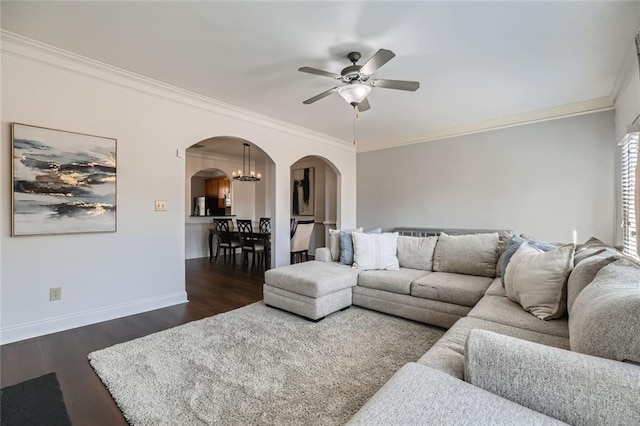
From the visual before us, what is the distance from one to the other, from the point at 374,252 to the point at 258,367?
1.87m

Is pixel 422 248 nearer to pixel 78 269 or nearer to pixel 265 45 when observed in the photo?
pixel 265 45

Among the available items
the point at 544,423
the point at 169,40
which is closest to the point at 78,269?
the point at 169,40

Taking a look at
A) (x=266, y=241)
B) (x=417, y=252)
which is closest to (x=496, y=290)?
(x=417, y=252)

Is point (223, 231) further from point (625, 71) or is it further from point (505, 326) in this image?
point (625, 71)

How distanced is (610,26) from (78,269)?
5.10 metres

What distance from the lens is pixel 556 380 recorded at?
939 millimetres

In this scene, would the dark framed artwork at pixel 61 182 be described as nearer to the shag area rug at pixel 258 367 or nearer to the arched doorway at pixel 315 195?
the shag area rug at pixel 258 367

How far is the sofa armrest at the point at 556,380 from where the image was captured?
85 centimetres

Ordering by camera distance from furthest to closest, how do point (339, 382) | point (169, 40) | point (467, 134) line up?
point (467, 134)
point (169, 40)
point (339, 382)

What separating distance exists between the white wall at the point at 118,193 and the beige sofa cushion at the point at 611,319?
12.1 feet

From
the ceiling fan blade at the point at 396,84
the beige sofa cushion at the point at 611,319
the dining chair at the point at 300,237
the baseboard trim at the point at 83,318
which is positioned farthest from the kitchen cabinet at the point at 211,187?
the beige sofa cushion at the point at 611,319

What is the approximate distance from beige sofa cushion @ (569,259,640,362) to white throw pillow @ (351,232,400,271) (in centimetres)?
217

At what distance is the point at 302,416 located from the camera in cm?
160

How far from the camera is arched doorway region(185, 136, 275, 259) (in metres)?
6.82
